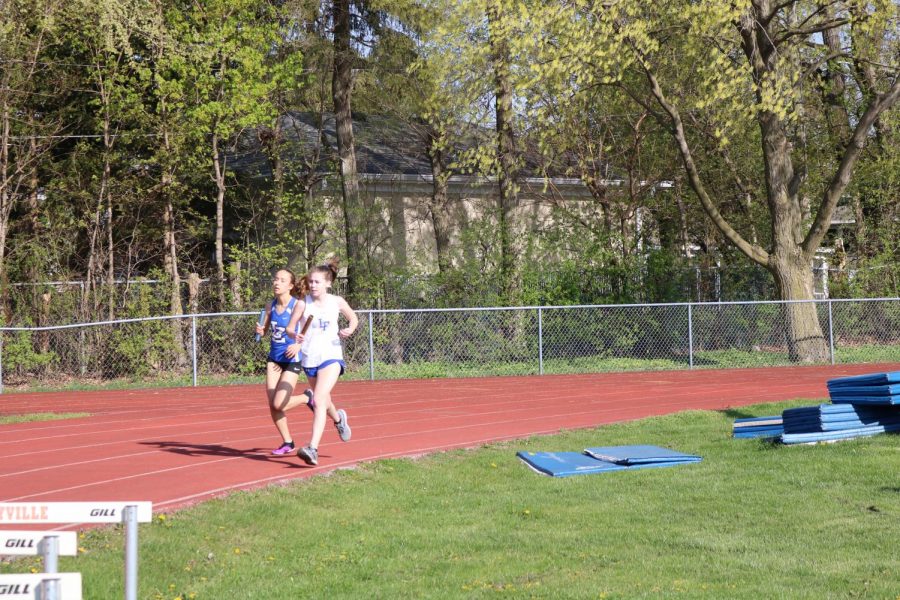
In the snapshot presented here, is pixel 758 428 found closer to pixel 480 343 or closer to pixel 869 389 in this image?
pixel 869 389

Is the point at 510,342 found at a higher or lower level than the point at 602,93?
lower

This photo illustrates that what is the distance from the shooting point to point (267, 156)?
3005 cm

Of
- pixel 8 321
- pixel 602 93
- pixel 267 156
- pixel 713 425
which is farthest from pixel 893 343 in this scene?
pixel 8 321

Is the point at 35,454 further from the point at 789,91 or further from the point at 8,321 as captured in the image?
the point at 789,91

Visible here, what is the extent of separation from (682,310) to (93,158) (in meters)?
14.9

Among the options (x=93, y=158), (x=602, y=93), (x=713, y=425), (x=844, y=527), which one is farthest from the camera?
(x=602, y=93)

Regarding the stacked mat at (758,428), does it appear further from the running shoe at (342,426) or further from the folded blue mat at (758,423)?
the running shoe at (342,426)

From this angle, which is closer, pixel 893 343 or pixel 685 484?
pixel 685 484

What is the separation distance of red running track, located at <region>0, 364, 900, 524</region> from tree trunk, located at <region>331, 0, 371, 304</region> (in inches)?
237

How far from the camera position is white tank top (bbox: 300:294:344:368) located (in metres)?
10.9

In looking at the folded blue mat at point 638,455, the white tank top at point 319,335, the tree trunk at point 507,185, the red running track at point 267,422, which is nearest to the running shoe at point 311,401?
the white tank top at point 319,335

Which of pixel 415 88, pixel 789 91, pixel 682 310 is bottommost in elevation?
pixel 682 310

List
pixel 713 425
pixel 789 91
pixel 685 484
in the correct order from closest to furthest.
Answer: pixel 685 484, pixel 713 425, pixel 789 91

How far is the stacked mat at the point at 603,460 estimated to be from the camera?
36.4 feet
